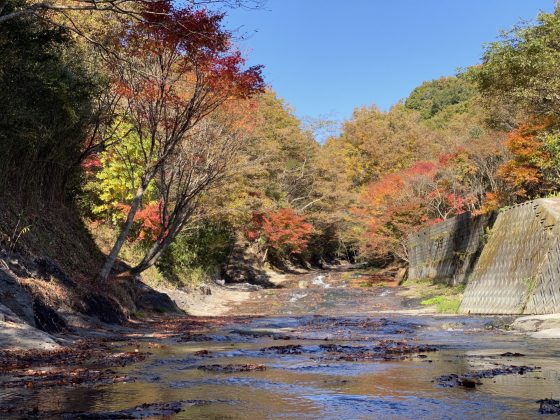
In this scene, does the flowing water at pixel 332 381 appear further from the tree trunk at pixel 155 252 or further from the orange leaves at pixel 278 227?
the orange leaves at pixel 278 227

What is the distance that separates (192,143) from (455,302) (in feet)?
32.9

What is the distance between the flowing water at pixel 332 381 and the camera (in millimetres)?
3910

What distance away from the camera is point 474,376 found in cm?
527

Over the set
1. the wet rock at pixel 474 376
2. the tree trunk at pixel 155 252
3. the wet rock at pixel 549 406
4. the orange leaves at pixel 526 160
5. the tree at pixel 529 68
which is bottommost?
the wet rock at pixel 474 376

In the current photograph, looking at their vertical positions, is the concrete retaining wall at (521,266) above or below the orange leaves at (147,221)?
below

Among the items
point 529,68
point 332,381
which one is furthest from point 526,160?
point 332,381

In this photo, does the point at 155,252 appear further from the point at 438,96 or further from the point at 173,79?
the point at 438,96

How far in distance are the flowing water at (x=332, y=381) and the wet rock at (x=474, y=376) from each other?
92 mm

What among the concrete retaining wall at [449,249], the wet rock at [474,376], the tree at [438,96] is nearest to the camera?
the wet rock at [474,376]

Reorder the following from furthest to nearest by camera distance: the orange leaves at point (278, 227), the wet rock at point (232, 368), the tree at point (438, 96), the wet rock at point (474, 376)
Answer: the tree at point (438, 96) → the orange leaves at point (278, 227) → the wet rock at point (232, 368) → the wet rock at point (474, 376)

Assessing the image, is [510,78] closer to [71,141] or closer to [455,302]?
[455,302]

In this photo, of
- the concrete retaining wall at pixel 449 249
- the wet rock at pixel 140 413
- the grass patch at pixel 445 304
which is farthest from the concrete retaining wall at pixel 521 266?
the wet rock at pixel 140 413

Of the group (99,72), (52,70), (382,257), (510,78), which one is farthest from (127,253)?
(382,257)

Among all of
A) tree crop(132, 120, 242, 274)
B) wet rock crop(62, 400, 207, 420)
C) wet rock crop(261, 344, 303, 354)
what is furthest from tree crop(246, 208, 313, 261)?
wet rock crop(62, 400, 207, 420)
